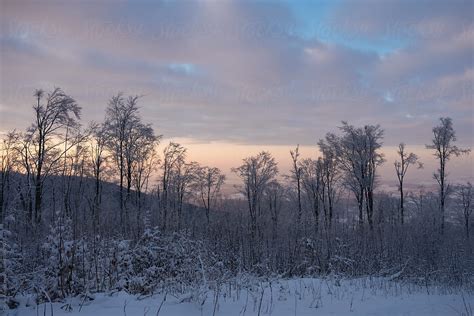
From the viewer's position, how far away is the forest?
837cm

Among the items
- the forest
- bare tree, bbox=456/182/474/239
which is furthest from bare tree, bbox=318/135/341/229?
bare tree, bbox=456/182/474/239

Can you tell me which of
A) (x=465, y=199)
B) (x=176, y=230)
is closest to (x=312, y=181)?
(x=465, y=199)

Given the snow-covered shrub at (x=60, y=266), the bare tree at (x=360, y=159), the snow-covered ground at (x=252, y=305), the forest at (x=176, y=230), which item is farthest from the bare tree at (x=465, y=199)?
the snow-covered shrub at (x=60, y=266)

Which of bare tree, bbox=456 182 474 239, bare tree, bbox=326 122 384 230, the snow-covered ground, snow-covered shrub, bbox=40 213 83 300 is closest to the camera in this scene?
the snow-covered ground

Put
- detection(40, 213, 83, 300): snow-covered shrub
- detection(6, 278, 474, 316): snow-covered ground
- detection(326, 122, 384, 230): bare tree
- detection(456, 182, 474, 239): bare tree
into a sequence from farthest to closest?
1. detection(456, 182, 474, 239): bare tree
2. detection(326, 122, 384, 230): bare tree
3. detection(40, 213, 83, 300): snow-covered shrub
4. detection(6, 278, 474, 316): snow-covered ground

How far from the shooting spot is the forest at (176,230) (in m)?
8.37

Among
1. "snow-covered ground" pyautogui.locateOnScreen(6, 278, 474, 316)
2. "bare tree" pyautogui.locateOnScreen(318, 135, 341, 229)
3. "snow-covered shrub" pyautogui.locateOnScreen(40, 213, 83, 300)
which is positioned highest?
"bare tree" pyautogui.locateOnScreen(318, 135, 341, 229)

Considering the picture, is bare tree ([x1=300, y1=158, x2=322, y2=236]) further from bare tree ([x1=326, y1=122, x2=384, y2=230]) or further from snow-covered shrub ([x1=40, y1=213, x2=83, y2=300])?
snow-covered shrub ([x1=40, y1=213, x2=83, y2=300])

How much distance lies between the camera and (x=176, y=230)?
40.4 feet

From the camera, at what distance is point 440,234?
70.0ft

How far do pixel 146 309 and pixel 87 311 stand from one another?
1008 millimetres

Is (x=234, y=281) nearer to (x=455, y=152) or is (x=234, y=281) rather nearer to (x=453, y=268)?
(x=453, y=268)

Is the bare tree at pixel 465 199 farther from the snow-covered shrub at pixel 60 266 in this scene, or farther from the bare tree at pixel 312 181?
the snow-covered shrub at pixel 60 266

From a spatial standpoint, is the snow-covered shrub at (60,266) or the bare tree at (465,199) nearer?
the snow-covered shrub at (60,266)
